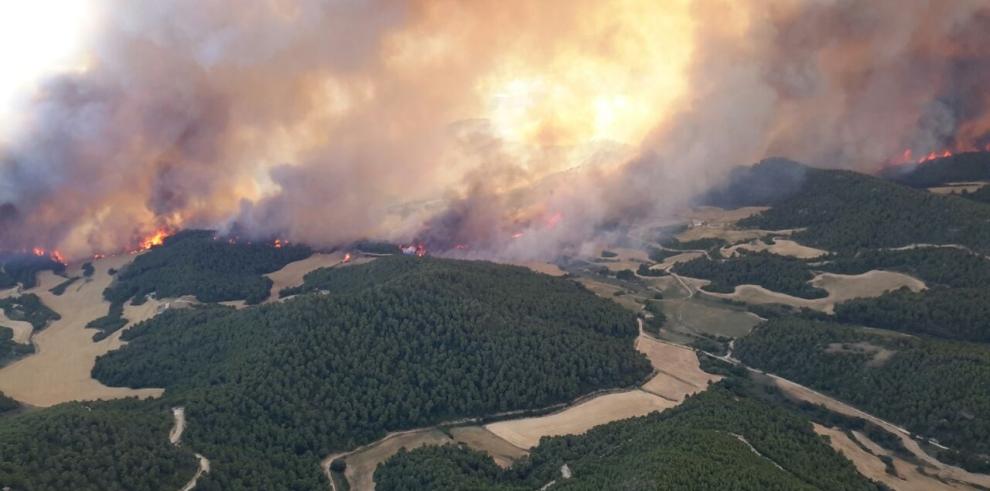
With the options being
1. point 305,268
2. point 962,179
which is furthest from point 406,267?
point 962,179

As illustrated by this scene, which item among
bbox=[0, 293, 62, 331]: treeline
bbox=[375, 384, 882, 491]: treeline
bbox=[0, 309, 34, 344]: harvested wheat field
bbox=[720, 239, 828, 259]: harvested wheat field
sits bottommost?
bbox=[375, 384, 882, 491]: treeline

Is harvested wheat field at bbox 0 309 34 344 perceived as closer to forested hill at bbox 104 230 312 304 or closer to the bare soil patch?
forested hill at bbox 104 230 312 304

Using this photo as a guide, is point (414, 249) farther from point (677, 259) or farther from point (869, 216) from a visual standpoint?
point (869, 216)

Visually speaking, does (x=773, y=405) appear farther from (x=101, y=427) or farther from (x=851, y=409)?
(x=101, y=427)

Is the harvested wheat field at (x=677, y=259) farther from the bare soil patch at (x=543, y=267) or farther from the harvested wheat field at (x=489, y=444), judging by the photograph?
the harvested wheat field at (x=489, y=444)

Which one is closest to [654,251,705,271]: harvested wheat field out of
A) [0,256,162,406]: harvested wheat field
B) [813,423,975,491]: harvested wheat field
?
[813,423,975,491]: harvested wheat field
